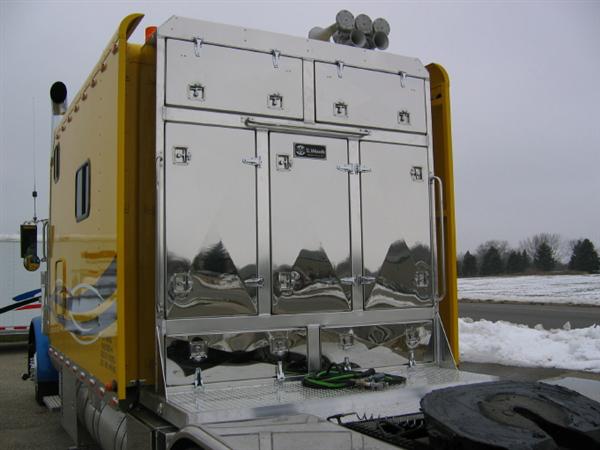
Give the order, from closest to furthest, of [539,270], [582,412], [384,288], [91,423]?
1. [582,412]
2. [384,288]
3. [91,423]
4. [539,270]

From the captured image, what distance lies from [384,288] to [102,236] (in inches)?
79.3

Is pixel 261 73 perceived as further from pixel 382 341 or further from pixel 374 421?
pixel 374 421

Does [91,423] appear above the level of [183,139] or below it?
below

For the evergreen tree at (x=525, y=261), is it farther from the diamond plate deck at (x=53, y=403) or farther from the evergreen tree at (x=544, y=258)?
the diamond plate deck at (x=53, y=403)

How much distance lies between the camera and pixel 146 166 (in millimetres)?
4195

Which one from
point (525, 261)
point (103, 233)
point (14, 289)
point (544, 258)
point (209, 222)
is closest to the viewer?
point (209, 222)

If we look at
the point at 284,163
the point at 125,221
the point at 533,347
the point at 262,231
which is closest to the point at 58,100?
the point at 125,221

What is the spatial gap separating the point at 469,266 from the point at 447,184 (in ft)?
184

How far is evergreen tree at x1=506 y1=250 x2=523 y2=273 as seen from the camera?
55.6m

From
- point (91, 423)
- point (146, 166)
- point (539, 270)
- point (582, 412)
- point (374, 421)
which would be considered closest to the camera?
point (582, 412)

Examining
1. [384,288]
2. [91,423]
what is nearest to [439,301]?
[384,288]

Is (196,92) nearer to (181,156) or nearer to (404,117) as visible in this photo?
(181,156)

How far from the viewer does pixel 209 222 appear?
155 inches

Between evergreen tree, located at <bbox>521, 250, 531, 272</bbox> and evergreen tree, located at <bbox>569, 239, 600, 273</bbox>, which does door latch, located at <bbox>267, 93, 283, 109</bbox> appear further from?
evergreen tree, located at <bbox>521, 250, 531, 272</bbox>
